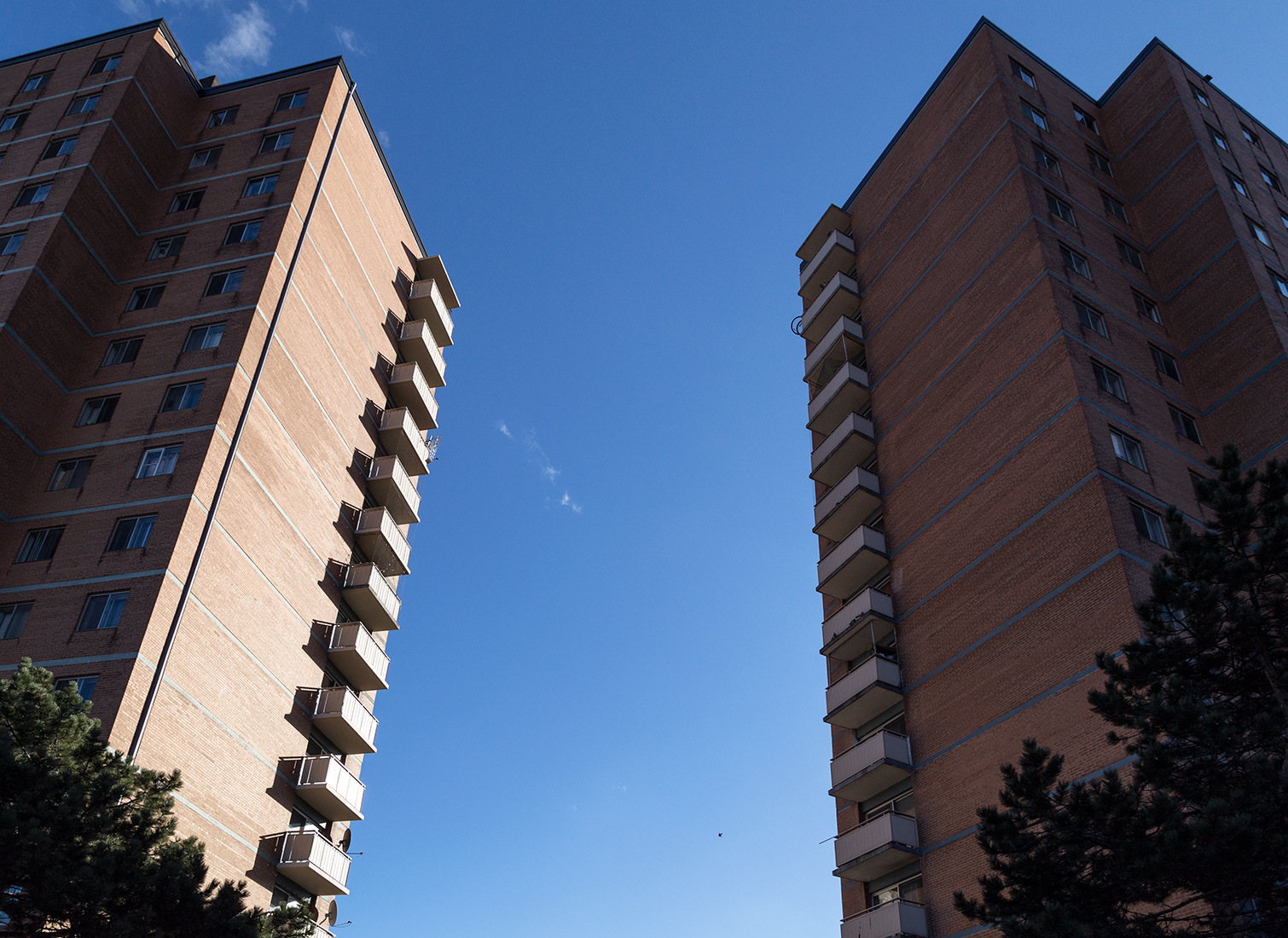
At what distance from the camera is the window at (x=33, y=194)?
39.3 m

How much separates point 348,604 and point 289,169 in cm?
1804

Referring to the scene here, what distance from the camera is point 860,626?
116 feet

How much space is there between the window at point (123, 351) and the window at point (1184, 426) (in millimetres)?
35136

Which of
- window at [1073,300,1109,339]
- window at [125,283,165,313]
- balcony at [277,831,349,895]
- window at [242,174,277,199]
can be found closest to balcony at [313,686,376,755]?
balcony at [277,831,349,895]

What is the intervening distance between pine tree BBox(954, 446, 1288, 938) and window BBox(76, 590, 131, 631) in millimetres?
23228

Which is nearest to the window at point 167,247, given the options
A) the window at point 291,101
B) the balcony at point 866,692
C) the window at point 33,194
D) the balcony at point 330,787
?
the window at point 33,194

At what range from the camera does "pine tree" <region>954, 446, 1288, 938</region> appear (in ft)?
52.9

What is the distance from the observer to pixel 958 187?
42.1 m

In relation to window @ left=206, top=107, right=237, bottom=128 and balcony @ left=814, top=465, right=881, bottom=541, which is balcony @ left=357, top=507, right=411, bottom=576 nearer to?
balcony @ left=814, top=465, right=881, bottom=541

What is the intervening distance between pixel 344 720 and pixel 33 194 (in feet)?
75.4

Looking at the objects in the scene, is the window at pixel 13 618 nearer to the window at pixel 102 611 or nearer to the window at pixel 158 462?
the window at pixel 102 611

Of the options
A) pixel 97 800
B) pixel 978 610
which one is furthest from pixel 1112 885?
pixel 97 800

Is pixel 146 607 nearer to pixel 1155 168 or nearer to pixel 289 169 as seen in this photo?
pixel 289 169

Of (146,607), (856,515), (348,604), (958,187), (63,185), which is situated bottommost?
(146,607)
